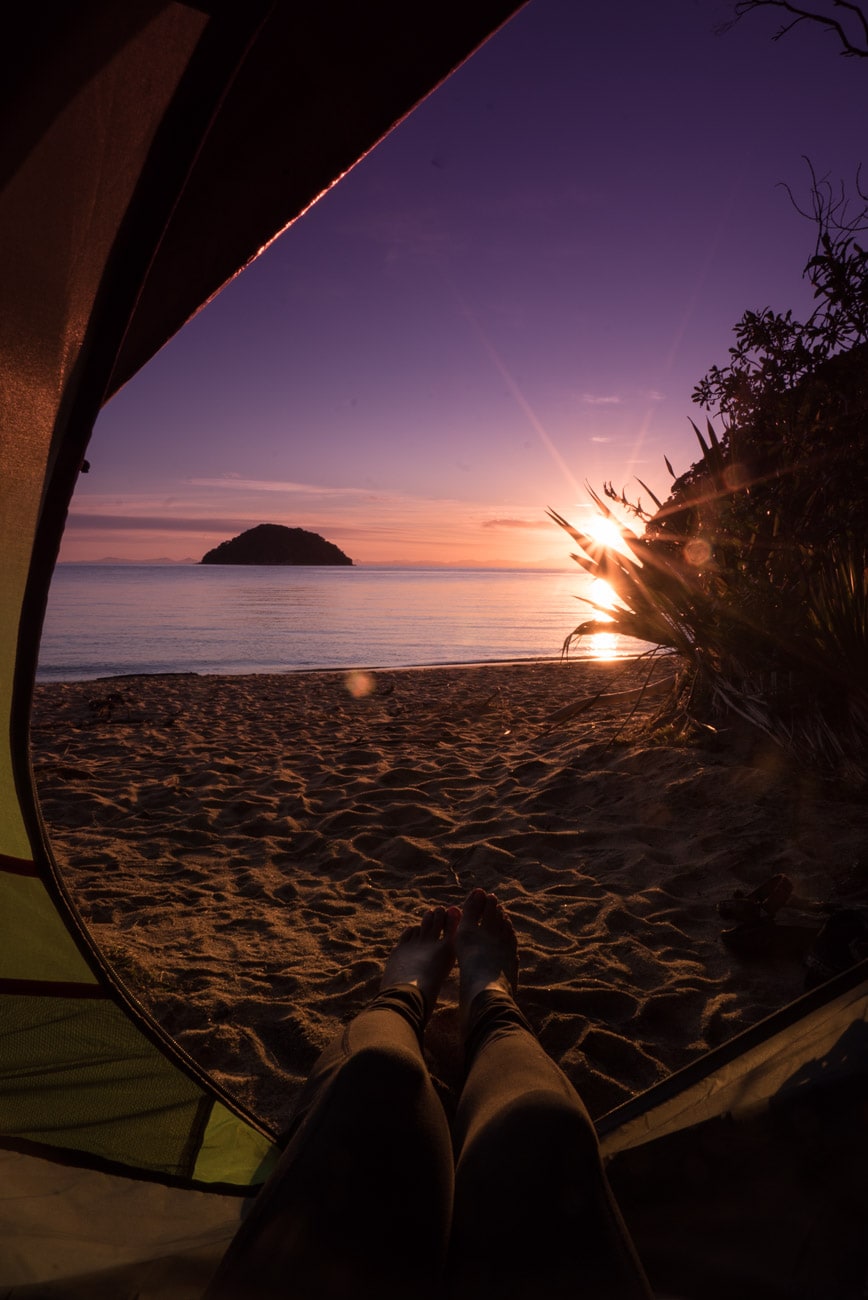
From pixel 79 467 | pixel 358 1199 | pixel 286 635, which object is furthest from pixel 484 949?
pixel 286 635

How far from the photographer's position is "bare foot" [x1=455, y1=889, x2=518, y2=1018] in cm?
186

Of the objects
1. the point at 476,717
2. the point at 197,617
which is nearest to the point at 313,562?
the point at 197,617

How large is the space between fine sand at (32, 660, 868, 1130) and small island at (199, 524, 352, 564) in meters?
91.7

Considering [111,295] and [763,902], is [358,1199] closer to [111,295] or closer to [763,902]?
[111,295]

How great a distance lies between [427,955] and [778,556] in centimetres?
256

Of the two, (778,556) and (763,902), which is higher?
(778,556)

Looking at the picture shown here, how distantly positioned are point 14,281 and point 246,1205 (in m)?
1.60

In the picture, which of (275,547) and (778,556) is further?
(275,547)

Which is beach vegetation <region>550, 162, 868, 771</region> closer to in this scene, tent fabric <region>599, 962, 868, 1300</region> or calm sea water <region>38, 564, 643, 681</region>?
tent fabric <region>599, 962, 868, 1300</region>

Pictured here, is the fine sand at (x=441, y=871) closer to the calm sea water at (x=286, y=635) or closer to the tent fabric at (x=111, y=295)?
the tent fabric at (x=111, y=295)

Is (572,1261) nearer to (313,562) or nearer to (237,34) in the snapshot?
(237,34)

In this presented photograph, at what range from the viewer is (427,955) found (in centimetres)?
207

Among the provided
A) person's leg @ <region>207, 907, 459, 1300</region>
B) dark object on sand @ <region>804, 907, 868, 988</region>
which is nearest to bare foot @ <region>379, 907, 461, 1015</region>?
person's leg @ <region>207, 907, 459, 1300</region>

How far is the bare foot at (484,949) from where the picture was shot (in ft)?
6.11
